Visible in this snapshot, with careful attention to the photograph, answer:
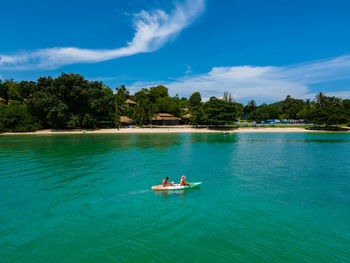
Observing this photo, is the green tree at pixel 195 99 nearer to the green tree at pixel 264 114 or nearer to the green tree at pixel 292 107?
the green tree at pixel 264 114

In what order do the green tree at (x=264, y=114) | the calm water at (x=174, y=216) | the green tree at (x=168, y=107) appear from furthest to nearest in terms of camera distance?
1. the green tree at (x=264, y=114)
2. the green tree at (x=168, y=107)
3. the calm water at (x=174, y=216)

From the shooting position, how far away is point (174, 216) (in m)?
13.8

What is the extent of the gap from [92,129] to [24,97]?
4430cm

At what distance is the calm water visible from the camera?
33.6 ft

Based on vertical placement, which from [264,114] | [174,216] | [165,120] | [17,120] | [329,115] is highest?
[264,114]

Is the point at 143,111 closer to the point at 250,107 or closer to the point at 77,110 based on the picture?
the point at 77,110

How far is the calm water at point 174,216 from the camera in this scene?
1025cm

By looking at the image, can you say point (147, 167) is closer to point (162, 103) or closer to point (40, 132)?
point (40, 132)

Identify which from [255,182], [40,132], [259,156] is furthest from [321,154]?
[40,132]

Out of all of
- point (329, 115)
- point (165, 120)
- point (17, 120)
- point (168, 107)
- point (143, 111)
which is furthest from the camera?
point (168, 107)

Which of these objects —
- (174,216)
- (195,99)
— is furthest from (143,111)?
(174,216)

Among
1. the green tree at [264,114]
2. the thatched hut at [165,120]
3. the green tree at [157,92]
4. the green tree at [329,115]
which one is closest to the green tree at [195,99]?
the green tree at [157,92]

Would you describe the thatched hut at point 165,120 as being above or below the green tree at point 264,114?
below

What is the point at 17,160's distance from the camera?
3092cm
